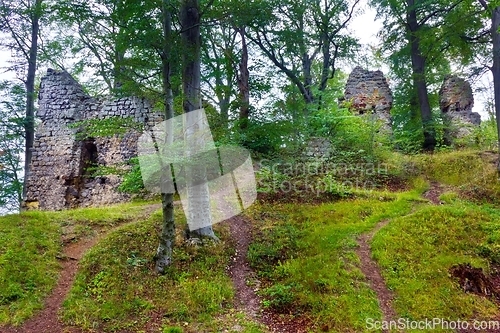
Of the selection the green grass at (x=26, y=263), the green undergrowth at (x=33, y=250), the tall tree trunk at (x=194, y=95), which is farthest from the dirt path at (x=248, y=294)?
the green grass at (x=26, y=263)

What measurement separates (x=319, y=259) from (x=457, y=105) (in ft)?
39.9

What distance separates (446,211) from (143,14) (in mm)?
7069

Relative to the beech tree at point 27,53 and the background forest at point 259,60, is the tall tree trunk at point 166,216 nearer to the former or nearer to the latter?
the background forest at point 259,60

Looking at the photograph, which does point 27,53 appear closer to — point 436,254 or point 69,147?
point 69,147

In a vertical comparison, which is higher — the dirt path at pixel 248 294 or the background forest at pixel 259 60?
the background forest at pixel 259 60

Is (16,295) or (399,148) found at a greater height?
(399,148)

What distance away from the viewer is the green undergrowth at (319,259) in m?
4.81

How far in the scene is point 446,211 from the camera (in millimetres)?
7238

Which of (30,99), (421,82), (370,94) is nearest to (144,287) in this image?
(30,99)

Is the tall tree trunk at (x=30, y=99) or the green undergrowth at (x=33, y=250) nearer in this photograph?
the green undergrowth at (x=33, y=250)

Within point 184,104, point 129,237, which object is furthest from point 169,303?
point 184,104

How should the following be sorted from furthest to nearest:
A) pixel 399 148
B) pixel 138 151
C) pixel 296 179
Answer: pixel 399 148, pixel 138 151, pixel 296 179

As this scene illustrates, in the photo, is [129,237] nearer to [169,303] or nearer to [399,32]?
[169,303]

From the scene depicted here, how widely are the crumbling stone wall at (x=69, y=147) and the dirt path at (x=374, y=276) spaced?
766 cm
